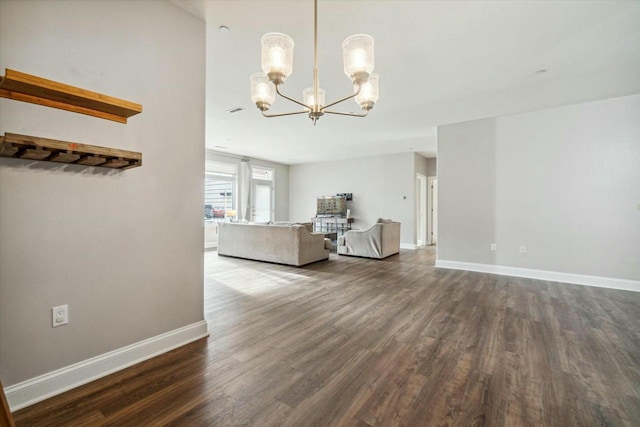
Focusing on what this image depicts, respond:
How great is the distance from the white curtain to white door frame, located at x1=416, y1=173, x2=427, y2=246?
5.41 metres

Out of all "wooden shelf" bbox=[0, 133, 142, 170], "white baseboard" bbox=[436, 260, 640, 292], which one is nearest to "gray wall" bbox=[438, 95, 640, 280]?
"white baseboard" bbox=[436, 260, 640, 292]

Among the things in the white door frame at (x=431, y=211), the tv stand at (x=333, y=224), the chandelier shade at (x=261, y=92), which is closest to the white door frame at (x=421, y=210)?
the white door frame at (x=431, y=211)

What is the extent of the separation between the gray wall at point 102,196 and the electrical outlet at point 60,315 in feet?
0.08

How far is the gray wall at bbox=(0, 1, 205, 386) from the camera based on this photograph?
1563 mm

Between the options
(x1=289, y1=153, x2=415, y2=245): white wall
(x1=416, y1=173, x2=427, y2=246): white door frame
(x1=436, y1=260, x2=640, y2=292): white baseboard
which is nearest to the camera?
(x1=436, y1=260, x2=640, y2=292): white baseboard

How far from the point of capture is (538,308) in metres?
3.18

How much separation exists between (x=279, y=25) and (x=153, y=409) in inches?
119

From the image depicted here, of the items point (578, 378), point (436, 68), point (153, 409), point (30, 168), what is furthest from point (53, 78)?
point (578, 378)

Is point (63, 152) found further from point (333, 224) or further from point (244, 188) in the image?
point (333, 224)

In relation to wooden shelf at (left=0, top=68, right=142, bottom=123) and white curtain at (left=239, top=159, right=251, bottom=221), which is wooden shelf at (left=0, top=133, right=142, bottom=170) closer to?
wooden shelf at (left=0, top=68, right=142, bottom=123)

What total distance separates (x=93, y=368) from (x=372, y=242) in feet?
17.0

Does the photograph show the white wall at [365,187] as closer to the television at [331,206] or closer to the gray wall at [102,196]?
the television at [331,206]

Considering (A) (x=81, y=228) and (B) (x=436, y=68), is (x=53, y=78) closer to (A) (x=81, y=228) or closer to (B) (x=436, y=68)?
(A) (x=81, y=228)

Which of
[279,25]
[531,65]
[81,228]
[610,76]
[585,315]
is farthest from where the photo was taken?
[610,76]
